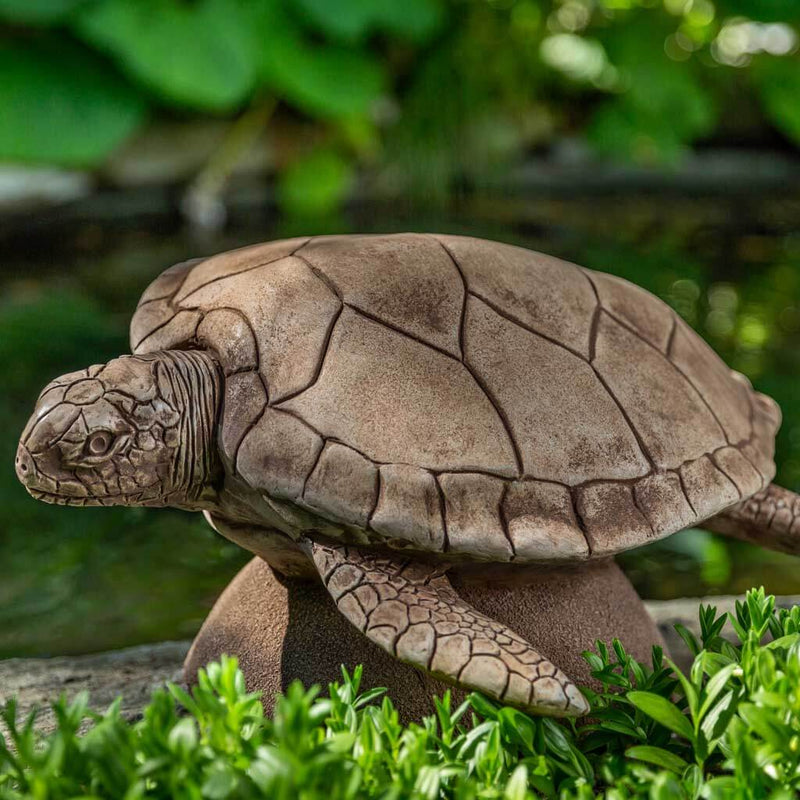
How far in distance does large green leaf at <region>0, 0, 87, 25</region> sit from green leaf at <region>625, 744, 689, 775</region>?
770cm

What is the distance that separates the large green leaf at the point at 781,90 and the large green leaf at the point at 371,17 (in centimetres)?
351

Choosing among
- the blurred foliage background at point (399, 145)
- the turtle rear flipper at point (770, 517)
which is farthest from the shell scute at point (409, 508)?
the blurred foliage background at point (399, 145)

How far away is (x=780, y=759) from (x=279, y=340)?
1010mm

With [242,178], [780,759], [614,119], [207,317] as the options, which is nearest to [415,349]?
[207,317]

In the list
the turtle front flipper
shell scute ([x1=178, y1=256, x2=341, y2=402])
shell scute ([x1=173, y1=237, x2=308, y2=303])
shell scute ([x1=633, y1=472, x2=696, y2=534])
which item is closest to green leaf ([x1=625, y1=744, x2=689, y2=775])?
the turtle front flipper

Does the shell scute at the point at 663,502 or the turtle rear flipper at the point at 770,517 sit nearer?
the shell scute at the point at 663,502

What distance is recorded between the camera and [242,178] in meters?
9.53

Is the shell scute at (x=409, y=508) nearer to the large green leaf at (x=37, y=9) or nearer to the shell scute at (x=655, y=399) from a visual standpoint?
the shell scute at (x=655, y=399)

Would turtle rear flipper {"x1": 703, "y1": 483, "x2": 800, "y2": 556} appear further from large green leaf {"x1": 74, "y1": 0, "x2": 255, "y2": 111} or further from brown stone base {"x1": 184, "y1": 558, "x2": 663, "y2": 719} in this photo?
large green leaf {"x1": 74, "y1": 0, "x2": 255, "y2": 111}

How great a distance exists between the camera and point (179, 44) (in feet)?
26.7

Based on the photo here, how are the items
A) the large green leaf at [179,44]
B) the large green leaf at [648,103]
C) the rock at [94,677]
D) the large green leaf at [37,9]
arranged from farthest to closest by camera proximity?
1. the large green leaf at [648,103]
2. the large green leaf at [179,44]
3. the large green leaf at [37,9]
4. the rock at [94,677]

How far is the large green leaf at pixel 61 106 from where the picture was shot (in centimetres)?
805

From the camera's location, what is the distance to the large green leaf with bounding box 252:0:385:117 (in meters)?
8.68

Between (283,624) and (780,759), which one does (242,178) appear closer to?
(283,624)
